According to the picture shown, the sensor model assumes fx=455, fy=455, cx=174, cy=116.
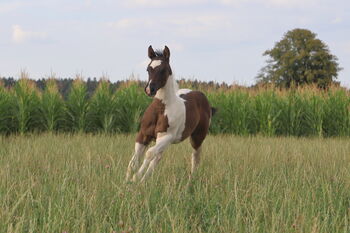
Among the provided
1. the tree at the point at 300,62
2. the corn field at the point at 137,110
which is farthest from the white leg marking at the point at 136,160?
the tree at the point at 300,62

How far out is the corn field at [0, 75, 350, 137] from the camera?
1527 centimetres

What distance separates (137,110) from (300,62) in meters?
37.7

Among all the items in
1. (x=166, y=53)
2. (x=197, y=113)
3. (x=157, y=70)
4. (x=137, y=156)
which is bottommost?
(x=137, y=156)

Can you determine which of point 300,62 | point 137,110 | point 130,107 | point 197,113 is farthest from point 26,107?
point 300,62

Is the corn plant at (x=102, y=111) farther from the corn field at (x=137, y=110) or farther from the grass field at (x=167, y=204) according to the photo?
the grass field at (x=167, y=204)

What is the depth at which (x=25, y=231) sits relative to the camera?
155 inches

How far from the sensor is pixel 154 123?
608 centimetres

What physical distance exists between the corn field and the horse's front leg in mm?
9115

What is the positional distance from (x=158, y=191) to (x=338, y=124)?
14.8 m

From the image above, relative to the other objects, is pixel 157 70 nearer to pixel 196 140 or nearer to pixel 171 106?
pixel 171 106

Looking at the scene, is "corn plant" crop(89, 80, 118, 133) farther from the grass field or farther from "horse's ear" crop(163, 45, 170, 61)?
"horse's ear" crop(163, 45, 170, 61)

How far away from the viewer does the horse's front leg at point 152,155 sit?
578 centimetres

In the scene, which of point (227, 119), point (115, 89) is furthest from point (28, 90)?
point (227, 119)

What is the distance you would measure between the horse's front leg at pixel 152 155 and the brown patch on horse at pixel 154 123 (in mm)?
120
